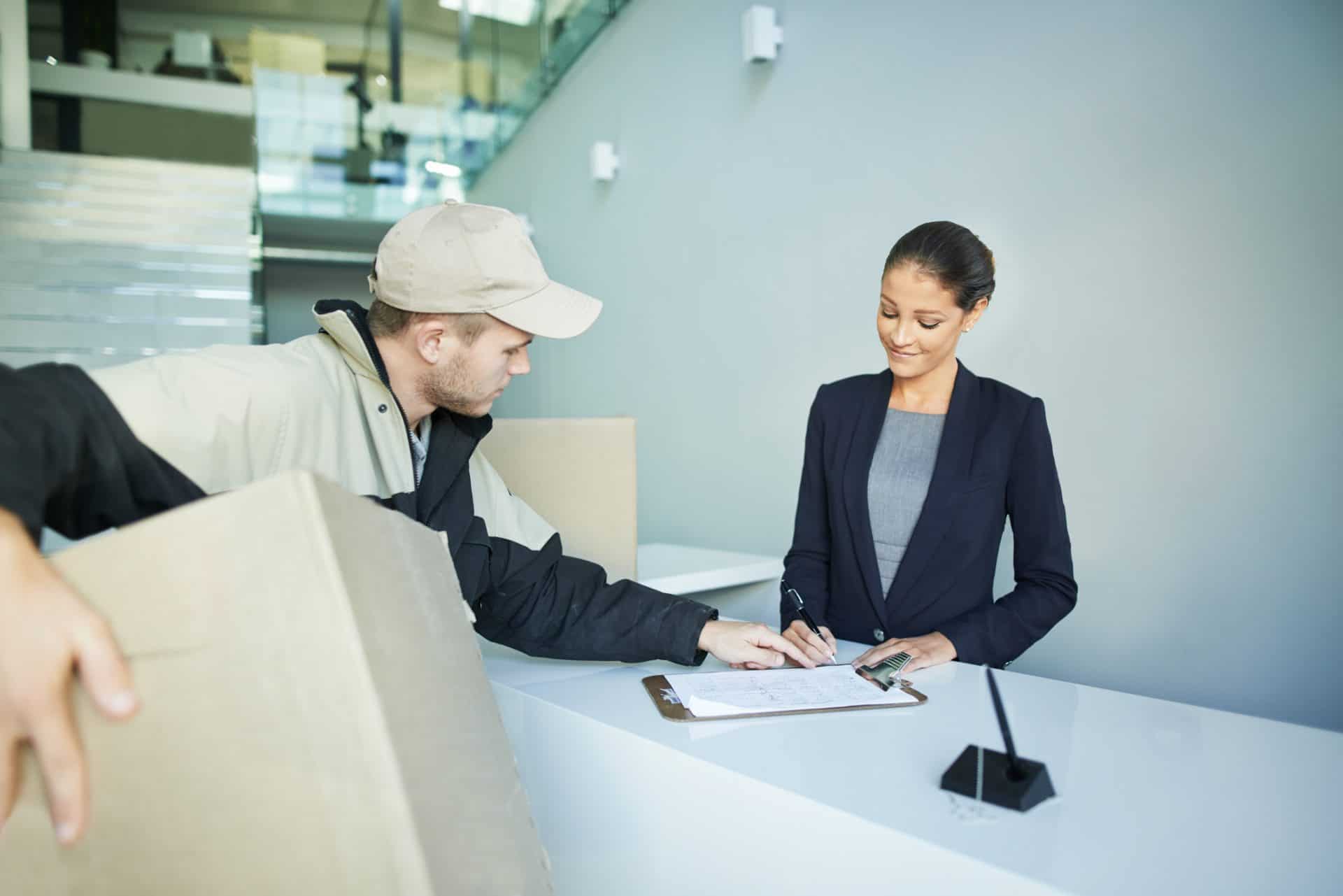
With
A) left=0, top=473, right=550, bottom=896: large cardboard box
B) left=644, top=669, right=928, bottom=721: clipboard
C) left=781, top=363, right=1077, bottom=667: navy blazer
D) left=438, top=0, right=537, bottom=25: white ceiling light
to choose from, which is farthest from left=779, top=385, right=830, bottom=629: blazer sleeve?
left=438, top=0, right=537, bottom=25: white ceiling light

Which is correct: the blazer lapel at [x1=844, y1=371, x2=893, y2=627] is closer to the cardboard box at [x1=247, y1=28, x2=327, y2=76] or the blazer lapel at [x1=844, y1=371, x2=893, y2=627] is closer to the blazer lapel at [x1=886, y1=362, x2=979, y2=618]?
the blazer lapel at [x1=886, y1=362, x2=979, y2=618]

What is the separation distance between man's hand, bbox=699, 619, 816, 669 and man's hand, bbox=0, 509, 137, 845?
2.89ft

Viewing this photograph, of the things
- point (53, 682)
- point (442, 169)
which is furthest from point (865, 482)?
point (442, 169)

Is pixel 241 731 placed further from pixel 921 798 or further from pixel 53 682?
pixel 921 798

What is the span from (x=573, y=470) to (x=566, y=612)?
0.47 meters

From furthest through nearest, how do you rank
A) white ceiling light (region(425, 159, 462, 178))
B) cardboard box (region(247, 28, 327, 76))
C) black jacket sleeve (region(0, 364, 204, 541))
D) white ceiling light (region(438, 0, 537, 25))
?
cardboard box (region(247, 28, 327, 76)) → white ceiling light (region(425, 159, 462, 178)) → white ceiling light (region(438, 0, 537, 25)) → black jacket sleeve (region(0, 364, 204, 541))

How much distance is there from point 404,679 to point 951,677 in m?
0.89

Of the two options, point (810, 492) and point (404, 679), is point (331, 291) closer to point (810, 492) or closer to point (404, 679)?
point (810, 492)

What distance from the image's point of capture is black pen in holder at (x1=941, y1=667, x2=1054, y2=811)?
809mm

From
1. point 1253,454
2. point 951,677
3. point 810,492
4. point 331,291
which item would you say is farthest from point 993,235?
point 331,291

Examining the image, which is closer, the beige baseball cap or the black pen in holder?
the black pen in holder

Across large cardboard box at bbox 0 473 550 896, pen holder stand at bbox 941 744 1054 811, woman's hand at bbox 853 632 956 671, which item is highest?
large cardboard box at bbox 0 473 550 896

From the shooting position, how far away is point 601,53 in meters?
4.72

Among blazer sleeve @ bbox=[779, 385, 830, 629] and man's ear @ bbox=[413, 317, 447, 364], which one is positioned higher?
man's ear @ bbox=[413, 317, 447, 364]
